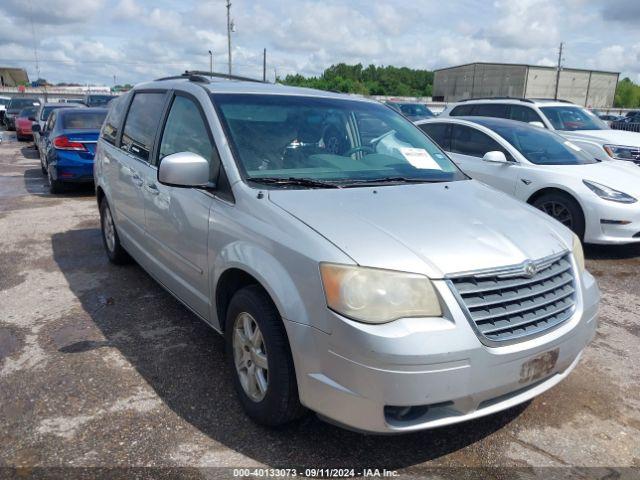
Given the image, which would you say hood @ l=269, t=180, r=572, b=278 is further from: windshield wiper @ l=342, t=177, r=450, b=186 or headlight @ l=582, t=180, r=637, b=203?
headlight @ l=582, t=180, r=637, b=203

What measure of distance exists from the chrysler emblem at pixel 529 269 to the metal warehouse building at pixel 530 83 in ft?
233

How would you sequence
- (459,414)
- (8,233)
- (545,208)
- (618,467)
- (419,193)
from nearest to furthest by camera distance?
(459,414) < (618,467) < (419,193) < (545,208) < (8,233)

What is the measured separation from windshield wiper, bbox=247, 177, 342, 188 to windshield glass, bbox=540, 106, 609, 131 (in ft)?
27.0

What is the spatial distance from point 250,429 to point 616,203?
500 centimetres

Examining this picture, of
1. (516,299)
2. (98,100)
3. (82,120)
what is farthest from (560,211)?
(98,100)

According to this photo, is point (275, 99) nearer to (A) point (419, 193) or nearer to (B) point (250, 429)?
(A) point (419, 193)

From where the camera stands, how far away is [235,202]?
9.80ft

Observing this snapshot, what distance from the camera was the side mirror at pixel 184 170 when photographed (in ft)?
10.0

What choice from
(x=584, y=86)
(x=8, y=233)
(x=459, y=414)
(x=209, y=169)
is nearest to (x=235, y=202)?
(x=209, y=169)

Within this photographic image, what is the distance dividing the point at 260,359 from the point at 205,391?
69cm

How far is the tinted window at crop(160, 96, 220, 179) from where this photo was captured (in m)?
3.35

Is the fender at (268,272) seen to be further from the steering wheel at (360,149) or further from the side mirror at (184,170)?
the steering wheel at (360,149)

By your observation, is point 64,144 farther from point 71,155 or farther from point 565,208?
point 565,208

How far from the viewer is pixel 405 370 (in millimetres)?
2227
